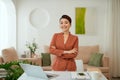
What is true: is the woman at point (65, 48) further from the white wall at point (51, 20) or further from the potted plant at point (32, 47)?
the white wall at point (51, 20)

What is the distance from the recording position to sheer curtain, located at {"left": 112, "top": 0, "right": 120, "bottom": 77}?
698cm

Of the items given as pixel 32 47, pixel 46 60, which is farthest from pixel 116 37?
pixel 32 47

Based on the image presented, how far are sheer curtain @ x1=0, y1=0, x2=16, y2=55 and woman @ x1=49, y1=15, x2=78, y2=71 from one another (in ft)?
13.6

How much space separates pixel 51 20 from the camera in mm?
7137

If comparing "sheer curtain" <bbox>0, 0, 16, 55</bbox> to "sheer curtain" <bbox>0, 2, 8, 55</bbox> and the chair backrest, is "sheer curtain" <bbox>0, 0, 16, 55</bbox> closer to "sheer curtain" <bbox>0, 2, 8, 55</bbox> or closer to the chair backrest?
"sheer curtain" <bbox>0, 2, 8, 55</bbox>

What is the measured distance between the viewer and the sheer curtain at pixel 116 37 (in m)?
6.98

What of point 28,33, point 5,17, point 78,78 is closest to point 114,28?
point 28,33

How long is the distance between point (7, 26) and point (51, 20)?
132cm

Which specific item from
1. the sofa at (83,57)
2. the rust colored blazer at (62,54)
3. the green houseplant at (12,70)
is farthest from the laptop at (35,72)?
the sofa at (83,57)

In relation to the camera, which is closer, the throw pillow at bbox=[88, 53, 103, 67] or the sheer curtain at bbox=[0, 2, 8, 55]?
the throw pillow at bbox=[88, 53, 103, 67]

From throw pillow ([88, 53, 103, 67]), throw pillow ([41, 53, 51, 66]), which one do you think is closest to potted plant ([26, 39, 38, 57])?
throw pillow ([41, 53, 51, 66])

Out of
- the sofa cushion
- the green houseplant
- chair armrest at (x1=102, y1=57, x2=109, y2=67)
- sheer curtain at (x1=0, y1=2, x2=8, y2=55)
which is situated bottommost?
chair armrest at (x1=102, y1=57, x2=109, y2=67)

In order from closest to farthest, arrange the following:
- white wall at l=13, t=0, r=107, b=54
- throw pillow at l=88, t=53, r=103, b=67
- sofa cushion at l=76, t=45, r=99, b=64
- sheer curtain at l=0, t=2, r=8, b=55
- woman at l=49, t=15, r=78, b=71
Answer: woman at l=49, t=15, r=78, b=71
throw pillow at l=88, t=53, r=103, b=67
sofa cushion at l=76, t=45, r=99, b=64
sheer curtain at l=0, t=2, r=8, b=55
white wall at l=13, t=0, r=107, b=54

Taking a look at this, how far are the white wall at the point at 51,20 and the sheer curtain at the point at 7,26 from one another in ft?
0.65
